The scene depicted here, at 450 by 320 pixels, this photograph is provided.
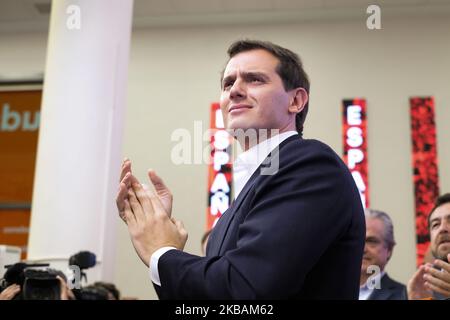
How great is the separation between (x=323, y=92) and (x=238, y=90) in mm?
4496

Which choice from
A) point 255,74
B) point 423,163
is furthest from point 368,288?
point 423,163

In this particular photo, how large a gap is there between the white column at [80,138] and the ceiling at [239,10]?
2064 mm

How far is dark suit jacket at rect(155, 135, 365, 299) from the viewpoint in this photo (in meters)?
1.02

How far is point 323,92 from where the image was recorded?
575 centimetres

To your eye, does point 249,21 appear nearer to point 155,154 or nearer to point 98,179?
point 155,154

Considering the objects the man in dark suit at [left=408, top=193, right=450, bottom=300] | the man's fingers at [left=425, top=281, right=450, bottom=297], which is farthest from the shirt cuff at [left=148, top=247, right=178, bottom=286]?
the man in dark suit at [left=408, top=193, right=450, bottom=300]

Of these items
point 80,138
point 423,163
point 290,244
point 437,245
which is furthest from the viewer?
point 423,163

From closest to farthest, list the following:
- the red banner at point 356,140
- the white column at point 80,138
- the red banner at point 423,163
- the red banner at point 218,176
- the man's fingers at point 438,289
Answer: the man's fingers at point 438,289 → the white column at point 80,138 → the red banner at point 423,163 → the red banner at point 356,140 → the red banner at point 218,176

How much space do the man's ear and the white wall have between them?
411 centimetres

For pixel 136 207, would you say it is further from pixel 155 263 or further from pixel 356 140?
pixel 356 140

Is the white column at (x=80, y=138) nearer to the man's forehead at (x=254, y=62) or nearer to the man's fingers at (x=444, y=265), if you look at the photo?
the man's fingers at (x=444, y=265)

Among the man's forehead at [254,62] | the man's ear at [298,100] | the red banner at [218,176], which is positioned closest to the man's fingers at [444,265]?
the man's ear at [298,100]

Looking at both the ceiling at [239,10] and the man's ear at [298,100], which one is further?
the ceiling at [239,10]

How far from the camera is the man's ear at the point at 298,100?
4.70 ft
